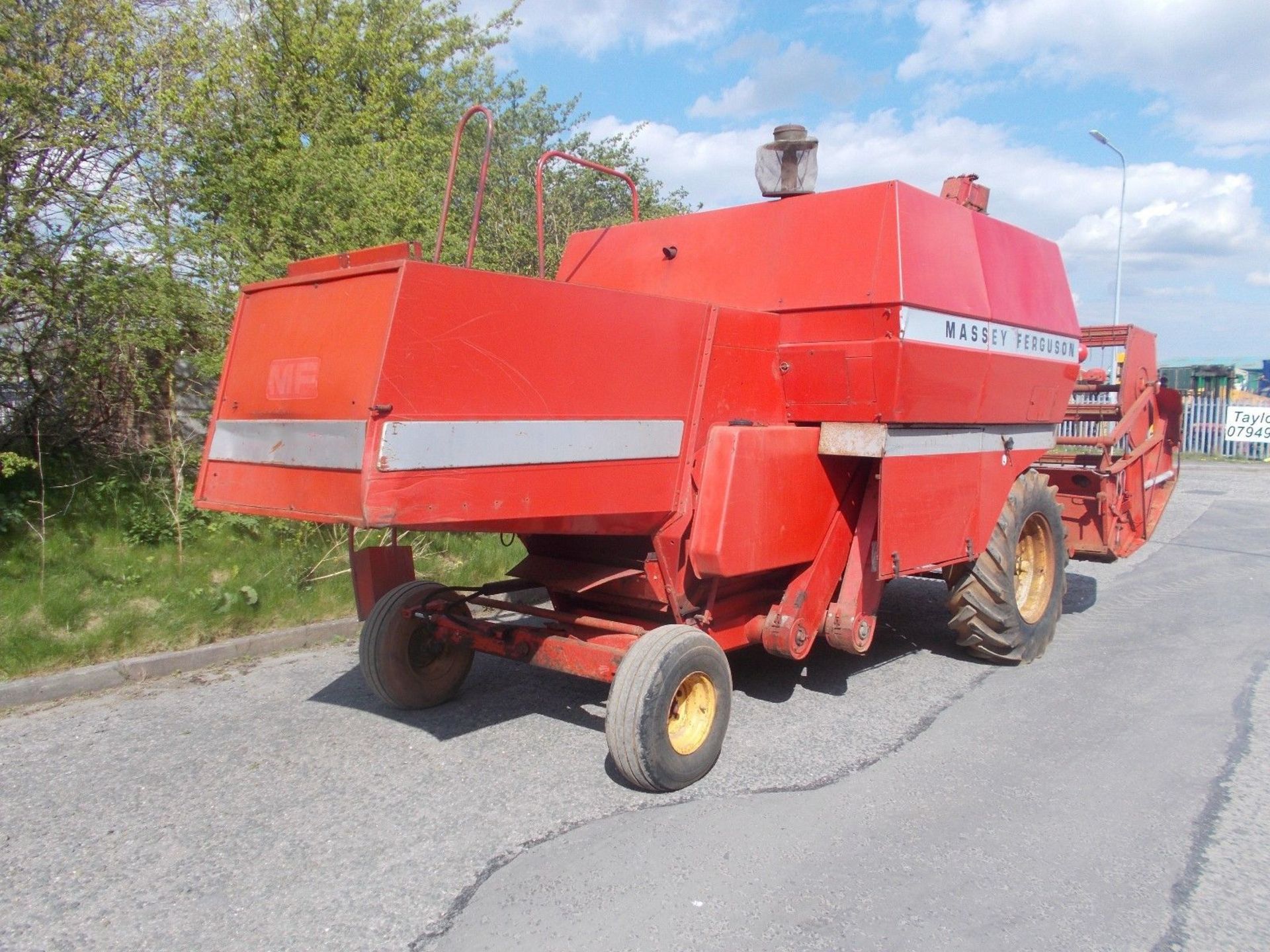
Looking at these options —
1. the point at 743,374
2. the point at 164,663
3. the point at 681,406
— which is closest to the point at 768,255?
the point at 743,374

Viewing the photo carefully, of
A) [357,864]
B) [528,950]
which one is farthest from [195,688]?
[528,950]

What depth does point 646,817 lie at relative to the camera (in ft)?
13.0

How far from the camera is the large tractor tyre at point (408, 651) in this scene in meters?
5.01

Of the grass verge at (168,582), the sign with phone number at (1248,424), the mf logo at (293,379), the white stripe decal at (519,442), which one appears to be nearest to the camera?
the white stripe decal at (519,442)

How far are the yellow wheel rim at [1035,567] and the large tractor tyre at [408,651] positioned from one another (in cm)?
374

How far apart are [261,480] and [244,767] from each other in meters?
1.40

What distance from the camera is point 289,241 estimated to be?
7.68m

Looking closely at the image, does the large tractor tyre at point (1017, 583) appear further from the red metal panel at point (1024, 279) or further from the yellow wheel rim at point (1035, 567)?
the red metal panel at point (1024, 279)

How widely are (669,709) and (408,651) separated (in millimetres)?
1630

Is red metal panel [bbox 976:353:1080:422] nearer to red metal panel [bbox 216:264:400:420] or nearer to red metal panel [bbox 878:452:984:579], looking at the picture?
red metal panel [bbox 878:452:984:579]

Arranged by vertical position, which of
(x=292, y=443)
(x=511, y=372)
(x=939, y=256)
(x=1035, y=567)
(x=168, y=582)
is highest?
(x=939, y=256)

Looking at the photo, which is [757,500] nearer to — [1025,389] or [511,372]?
[511,372]

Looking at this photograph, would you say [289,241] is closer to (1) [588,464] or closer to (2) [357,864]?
(1) [588,464]

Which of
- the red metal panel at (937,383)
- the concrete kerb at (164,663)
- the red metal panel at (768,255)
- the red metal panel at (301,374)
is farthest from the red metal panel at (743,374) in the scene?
the concrete kerb at (164,663)
